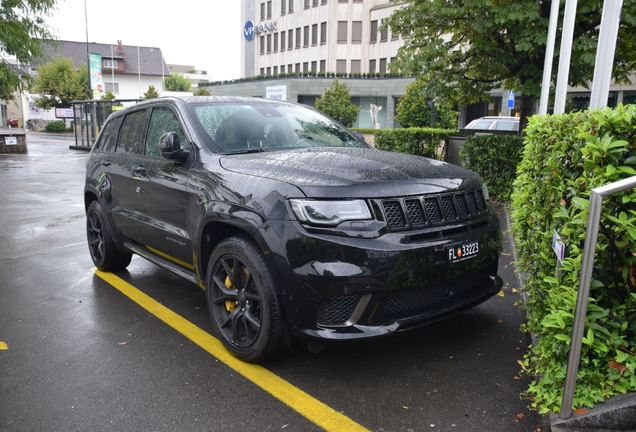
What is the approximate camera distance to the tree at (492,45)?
945 cm

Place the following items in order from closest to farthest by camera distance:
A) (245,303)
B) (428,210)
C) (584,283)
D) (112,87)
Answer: (584,283)
(428,210)
(245,303)
(112,87)

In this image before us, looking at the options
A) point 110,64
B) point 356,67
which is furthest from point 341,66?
point 110,64

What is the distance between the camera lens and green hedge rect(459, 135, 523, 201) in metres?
10.0

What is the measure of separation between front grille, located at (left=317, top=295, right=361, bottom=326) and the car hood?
60cm

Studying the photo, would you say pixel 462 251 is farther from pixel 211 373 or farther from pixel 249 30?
pixel 249 30

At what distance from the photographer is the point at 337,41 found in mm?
54531

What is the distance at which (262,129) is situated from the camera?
4492 mm

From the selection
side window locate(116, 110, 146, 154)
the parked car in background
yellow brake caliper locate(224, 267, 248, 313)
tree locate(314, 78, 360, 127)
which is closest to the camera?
yellow brake caliper locate(224, 267, 248, 313)

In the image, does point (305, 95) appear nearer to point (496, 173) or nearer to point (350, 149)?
point (496, 173)

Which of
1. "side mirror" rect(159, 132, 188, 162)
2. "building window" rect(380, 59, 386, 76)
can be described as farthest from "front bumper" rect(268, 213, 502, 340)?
"building window" rect(380, 59, 386, 76)

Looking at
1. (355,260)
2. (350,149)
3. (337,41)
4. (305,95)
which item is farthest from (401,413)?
(337,41)

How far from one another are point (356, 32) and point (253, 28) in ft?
52.9

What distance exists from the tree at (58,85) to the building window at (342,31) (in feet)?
97.1

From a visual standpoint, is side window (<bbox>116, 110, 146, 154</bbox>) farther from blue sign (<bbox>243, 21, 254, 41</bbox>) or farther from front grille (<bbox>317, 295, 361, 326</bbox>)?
blue sign (<bbox>243, 21, 254, 41</bbox>)
